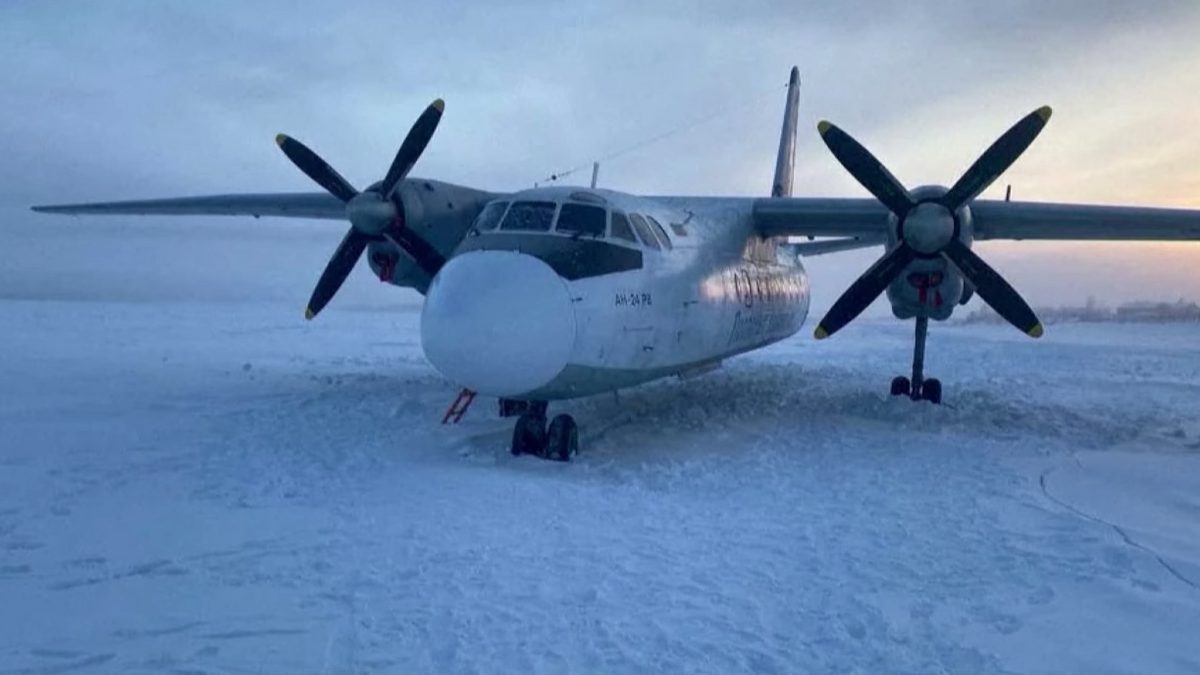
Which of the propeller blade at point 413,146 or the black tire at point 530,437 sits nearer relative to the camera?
the black tire at point 530,437

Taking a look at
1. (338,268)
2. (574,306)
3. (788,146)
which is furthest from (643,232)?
(788,146)

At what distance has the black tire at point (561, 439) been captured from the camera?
9547 millimetres

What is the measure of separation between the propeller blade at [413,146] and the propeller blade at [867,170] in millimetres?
6097

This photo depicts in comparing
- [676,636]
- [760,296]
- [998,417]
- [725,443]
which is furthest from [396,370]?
[676,636]

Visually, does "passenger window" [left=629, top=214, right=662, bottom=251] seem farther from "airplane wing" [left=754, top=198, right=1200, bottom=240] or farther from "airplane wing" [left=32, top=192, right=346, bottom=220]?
"airplane wing" [left=32, top=192, right=346, bottom=220]

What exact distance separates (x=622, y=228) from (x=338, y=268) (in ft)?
20.6

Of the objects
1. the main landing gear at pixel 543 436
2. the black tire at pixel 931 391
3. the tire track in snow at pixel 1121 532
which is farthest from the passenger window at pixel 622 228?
the black tire at pixel 931 391

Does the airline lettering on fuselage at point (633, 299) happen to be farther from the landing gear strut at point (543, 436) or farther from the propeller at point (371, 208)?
the propeller at point (371, 208)

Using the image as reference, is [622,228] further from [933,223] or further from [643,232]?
[933,223]

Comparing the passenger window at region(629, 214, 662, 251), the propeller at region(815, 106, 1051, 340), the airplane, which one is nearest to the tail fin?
the airplane

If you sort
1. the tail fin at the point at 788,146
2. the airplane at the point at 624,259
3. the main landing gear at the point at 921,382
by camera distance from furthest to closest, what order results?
the tail fin at the point at 788,146, the main landing gear at the point at 921,382, the airplane at the point at 624,259

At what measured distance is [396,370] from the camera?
19.2m

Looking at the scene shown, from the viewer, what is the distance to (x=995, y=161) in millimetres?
12250

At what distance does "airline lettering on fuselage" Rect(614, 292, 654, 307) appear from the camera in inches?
389
